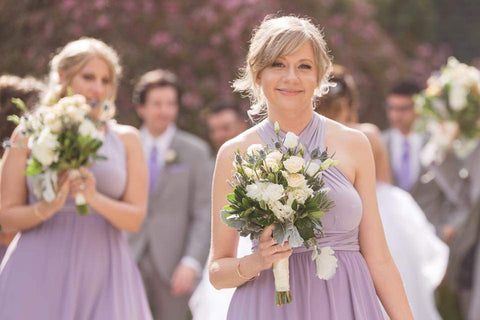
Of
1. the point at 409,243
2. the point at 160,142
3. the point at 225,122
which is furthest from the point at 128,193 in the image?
the point at 225,122

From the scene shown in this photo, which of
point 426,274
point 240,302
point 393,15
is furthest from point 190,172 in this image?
point 393,15

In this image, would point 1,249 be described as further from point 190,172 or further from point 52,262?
point 190,172

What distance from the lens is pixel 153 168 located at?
8.92m

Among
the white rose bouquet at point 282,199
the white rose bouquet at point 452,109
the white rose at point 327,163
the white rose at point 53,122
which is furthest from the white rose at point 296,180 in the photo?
the white rose bouquet at point 452,109

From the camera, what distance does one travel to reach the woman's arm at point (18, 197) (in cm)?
556

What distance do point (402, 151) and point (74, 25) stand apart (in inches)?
169

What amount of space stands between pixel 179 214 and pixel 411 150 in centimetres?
308

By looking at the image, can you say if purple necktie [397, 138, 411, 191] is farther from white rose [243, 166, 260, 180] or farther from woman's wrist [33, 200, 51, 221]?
white rose [243, 166, 260, 180]

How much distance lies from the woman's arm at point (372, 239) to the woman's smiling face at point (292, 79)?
1.07 feet

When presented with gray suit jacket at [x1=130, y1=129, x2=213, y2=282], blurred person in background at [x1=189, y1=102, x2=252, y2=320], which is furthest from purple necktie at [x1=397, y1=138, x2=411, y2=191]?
gray suit jacket at [x1=130, y1=129, x2=213, y2=282]

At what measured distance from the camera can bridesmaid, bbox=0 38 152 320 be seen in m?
5.55

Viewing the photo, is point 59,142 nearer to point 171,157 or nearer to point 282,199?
point 282,199

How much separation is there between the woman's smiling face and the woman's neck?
0.22 feet

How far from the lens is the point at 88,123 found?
220 inches
